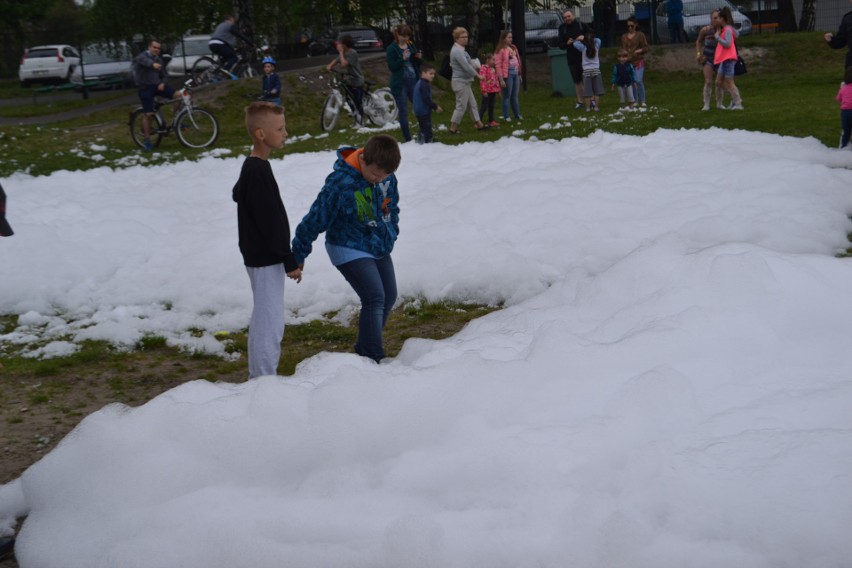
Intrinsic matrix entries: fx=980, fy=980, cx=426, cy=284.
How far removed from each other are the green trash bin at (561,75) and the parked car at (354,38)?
11810 millimetres

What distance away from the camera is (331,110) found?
62.4ft

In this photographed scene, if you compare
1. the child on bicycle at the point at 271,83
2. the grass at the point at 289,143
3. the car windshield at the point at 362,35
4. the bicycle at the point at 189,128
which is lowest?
the grass at the point at 289,143

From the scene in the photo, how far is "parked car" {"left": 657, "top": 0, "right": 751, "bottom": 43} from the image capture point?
105 ft

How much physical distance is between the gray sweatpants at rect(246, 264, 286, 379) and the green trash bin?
20385mm

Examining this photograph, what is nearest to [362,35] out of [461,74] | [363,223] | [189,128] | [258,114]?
[189,128]

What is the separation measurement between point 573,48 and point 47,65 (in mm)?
26807

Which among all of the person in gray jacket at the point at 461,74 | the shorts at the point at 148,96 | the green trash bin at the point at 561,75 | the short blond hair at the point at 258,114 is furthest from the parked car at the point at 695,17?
the short blond hair at the point at 258,114

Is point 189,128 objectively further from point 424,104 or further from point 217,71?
point 217,71

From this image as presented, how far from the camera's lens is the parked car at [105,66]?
36.0m

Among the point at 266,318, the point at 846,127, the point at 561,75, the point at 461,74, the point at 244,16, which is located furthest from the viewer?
the point at 244,16

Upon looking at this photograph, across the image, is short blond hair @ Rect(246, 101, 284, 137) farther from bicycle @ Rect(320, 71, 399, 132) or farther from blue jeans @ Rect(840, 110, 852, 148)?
bicycle @ Rect(320, 71, 399, 132)

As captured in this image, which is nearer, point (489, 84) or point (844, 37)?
point (844, 37)

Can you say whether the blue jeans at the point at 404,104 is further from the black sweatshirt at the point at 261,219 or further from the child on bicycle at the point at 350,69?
the black sweatshirt at the point at 261,219

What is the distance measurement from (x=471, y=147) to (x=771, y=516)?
9966 mm
